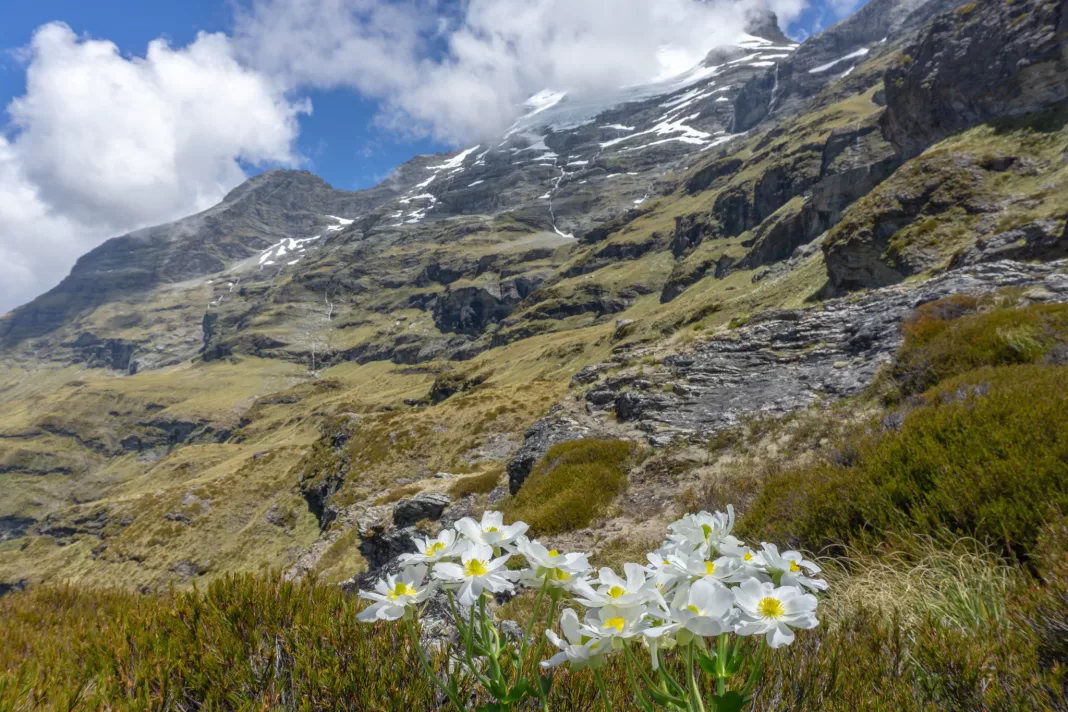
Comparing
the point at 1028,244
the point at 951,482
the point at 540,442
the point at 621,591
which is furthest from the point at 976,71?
the point at 621,591

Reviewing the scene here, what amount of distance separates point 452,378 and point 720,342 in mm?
92320

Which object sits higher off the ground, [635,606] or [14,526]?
[635,606]

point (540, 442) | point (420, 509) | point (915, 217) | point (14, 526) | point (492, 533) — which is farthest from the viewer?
point (14, 526)

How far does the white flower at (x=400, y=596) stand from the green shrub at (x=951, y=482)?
4526mm

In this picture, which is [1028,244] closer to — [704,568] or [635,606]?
[704,568]

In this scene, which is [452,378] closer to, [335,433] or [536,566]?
[335,433]

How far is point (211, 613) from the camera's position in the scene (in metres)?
3.10

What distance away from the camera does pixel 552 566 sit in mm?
1803

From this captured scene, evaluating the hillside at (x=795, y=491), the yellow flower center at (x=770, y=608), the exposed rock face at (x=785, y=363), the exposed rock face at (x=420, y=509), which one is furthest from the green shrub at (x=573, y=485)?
the yellow flower center at (x=770, y=608)

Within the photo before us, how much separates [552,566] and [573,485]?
11482 millimetres

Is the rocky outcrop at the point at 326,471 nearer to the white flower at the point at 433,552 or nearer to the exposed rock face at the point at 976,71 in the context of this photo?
the white flower at the point at 433,552

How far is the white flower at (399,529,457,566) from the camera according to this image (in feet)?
6.16

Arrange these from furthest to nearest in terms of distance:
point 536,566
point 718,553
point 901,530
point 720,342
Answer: point 720,342
point 901,530
point 718,553
point 536,566

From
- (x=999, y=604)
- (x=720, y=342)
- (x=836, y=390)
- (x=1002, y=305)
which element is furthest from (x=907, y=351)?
(x=999, y=604)
